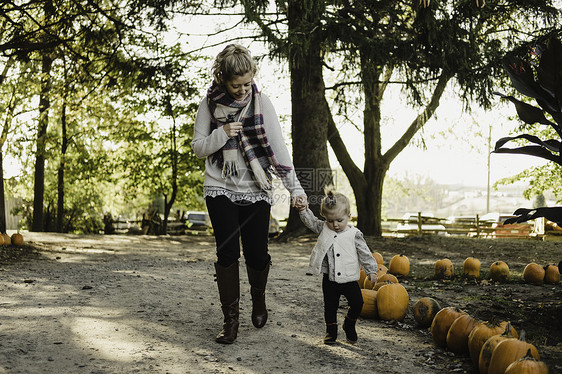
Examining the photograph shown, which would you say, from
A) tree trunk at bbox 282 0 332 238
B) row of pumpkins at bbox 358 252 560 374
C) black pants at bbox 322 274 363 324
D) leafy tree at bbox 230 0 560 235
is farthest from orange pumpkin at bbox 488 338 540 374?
tree trunk at bbox 282 0 332 238

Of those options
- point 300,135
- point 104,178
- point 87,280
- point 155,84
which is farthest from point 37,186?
point 87,280

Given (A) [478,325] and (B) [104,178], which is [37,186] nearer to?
(B) [104,178]

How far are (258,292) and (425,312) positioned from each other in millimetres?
1188

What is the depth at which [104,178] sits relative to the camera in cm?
1892

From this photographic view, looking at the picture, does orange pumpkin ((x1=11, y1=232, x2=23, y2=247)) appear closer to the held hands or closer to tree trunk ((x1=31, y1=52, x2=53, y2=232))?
the held hands

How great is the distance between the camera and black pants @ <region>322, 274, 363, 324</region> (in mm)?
3398

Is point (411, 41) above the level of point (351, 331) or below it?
above

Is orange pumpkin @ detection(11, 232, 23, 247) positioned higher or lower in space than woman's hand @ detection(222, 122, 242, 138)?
lower

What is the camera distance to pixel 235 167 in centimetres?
338

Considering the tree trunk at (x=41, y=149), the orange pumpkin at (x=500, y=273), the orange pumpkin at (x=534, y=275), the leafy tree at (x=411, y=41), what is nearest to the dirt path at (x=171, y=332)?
the orange pumpkin at (x=500, y=273)

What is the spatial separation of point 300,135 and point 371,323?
22.2 ft

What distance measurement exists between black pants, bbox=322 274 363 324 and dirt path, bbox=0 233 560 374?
0.19 meters

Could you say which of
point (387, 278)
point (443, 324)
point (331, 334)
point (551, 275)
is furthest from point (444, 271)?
point (331, 334)

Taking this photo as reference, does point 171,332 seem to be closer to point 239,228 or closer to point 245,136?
point 239,228
